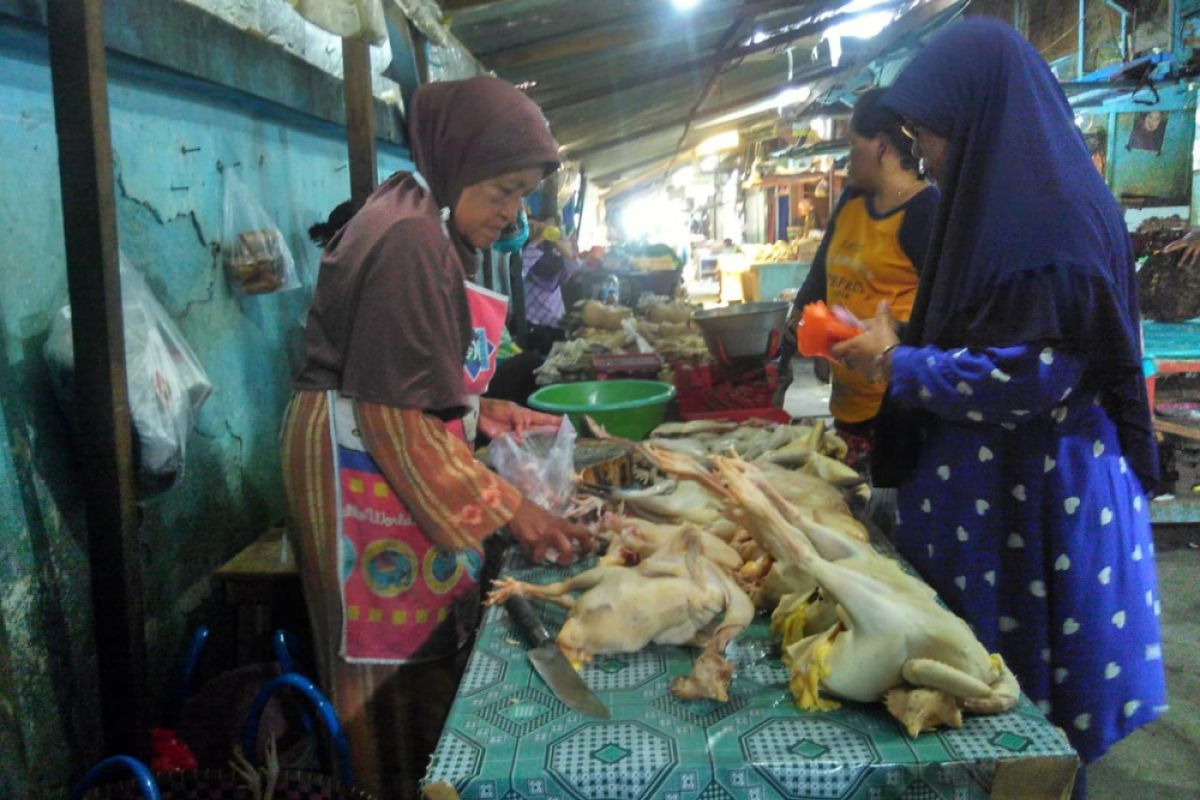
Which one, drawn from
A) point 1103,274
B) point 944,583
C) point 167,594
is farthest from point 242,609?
point 1103,274

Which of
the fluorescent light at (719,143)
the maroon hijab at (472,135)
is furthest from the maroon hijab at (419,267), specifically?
the fluorescent light at (719,143)

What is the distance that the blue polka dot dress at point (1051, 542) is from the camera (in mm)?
1794

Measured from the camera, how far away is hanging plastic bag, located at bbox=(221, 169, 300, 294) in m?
2.94

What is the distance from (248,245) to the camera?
296 cm

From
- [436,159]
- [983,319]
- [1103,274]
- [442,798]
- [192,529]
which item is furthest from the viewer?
[192,529]

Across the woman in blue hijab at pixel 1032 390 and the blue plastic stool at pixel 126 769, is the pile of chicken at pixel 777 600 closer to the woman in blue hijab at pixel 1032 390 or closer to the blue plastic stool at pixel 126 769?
the woman in blue hijab at pixel 1032 390

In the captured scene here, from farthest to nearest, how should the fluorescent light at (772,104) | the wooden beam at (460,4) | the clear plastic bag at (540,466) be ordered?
1. the fluorescent light at (772,104)
2. the wooden beam at (460,4)
3. the clear plastic bag at (540,466)

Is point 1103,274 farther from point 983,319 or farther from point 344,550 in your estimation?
point 344,550

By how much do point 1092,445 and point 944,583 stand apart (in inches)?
18.3

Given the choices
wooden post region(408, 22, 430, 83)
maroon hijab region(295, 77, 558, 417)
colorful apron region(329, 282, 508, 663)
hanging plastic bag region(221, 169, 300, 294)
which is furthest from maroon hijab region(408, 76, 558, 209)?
wooden post region(408, 22, 430, 83)

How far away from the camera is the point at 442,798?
1.28m

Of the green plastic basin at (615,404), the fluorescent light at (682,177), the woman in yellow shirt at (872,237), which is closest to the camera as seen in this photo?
the woman in yellow shirt at (872,237)

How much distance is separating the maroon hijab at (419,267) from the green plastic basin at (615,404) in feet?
4.55

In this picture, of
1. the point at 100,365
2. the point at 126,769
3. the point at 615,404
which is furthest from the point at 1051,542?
the point at 100,365
